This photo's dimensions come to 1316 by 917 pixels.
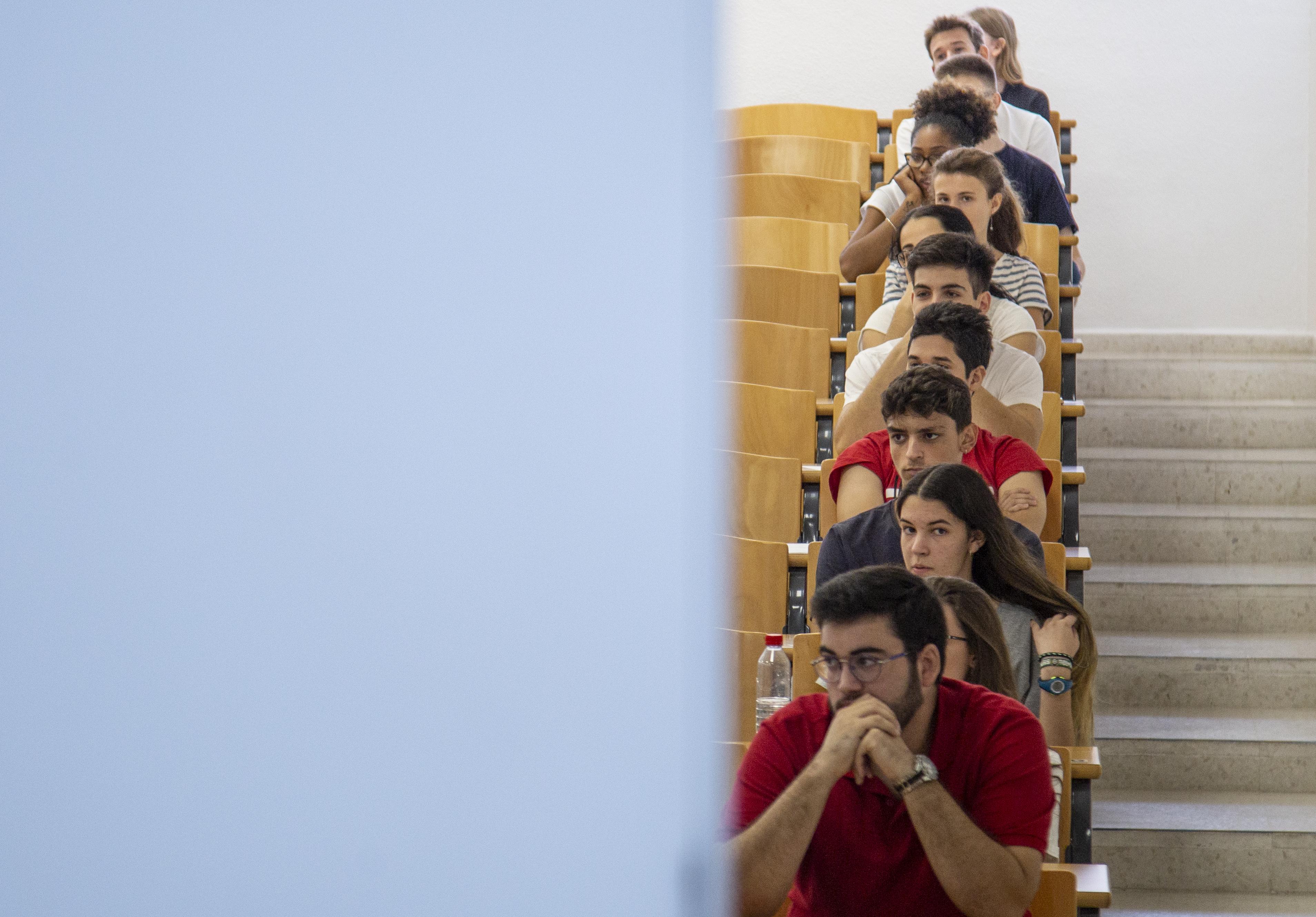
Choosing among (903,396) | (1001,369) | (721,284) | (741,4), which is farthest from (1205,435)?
(721,284)

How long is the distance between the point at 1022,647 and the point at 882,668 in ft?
0.87

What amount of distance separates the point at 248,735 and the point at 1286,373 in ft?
7.81

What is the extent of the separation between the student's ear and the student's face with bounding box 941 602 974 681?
24 centimetres

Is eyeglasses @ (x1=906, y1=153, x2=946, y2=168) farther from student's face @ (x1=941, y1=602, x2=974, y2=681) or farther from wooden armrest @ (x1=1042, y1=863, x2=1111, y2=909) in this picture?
wooden armrest @ (x1=1042, y1=863, x2=1111, y2=909)

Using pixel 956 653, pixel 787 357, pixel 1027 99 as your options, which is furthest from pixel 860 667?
pixel 1027 99

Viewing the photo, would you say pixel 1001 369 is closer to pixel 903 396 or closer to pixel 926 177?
pixel 903 396

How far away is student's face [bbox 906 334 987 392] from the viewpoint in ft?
4.24

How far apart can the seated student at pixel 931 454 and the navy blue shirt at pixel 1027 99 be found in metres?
1.12

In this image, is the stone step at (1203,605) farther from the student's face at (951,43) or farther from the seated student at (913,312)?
the student's face at (951,43)

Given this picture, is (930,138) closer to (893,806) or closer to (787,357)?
(787,357)

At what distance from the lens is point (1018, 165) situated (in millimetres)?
1945

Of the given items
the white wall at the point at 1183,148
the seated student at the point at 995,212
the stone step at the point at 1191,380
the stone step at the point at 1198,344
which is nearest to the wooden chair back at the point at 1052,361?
the seated student at the point at 995,212

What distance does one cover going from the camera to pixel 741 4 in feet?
9.39

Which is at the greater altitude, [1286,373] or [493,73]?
[1286,373]
